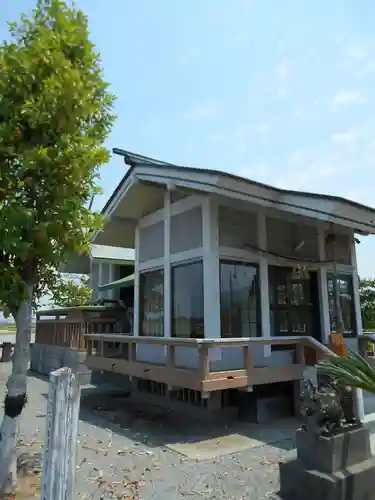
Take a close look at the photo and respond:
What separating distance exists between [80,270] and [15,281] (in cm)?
1358

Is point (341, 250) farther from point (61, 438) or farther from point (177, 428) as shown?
point (61, 438)

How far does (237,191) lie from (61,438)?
5031 mm

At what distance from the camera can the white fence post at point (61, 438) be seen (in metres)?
2.63

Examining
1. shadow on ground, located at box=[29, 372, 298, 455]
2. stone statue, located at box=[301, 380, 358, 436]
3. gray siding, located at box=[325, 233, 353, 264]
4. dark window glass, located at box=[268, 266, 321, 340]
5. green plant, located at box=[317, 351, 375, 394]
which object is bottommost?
shadow on ground, located at box=[29, 372, 298, 455]

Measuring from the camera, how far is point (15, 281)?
4188 mm

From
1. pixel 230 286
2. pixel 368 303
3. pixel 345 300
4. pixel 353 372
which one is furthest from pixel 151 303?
pixel 368 303

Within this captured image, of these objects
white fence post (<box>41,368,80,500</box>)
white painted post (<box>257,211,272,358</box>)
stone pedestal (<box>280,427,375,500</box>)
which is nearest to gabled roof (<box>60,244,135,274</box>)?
white painted post (<box>257,211,272,358</box>)

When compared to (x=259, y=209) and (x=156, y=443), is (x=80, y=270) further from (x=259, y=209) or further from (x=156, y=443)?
(x=156, y=443)

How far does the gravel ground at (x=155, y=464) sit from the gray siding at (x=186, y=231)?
3.33m

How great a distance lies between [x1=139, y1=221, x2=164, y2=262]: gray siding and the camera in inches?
361

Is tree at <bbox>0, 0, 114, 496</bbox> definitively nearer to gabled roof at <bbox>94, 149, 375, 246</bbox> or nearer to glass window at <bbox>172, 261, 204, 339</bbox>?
gabled roof at <bbox>94, 149, 375, 246</bbox>

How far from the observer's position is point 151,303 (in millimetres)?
9406

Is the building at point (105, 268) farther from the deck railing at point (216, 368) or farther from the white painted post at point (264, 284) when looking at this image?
the white painted post at point (264, 284)

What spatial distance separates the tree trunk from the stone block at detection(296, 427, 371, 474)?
9.53 feet
